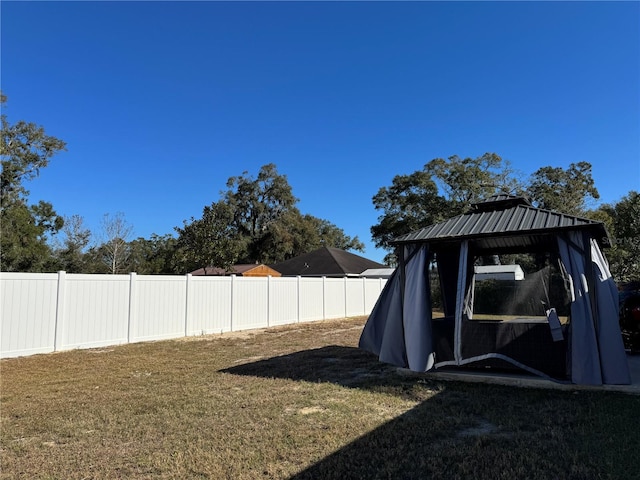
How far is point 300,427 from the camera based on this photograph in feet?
13.0

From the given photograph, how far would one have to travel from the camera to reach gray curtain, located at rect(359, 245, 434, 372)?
237 inches

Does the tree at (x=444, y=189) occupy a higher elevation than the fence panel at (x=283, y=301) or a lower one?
higher

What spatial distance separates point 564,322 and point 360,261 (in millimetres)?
25492

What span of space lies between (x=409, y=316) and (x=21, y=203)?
28.7m

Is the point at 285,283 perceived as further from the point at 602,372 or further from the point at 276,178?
the point at 276,178

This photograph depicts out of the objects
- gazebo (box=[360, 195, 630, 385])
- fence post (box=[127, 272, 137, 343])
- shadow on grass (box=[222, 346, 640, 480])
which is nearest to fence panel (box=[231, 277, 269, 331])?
fence post (box=[127, 272, 137, 343])

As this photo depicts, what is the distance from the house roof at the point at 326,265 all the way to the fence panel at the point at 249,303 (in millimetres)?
13762

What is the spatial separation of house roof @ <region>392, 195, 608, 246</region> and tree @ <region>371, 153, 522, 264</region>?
763 inches

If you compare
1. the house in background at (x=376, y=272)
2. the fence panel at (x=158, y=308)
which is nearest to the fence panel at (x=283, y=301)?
the fence panel at (x=158, y=308)

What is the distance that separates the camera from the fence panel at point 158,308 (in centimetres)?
1004

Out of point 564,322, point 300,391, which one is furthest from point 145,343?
point 564,322

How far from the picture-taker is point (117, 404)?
15.9 ft

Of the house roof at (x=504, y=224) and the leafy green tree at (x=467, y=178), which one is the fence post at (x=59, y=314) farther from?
the leafy green tree at (x=467, y=178)

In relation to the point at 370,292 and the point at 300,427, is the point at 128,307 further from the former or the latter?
the point at 370,292
